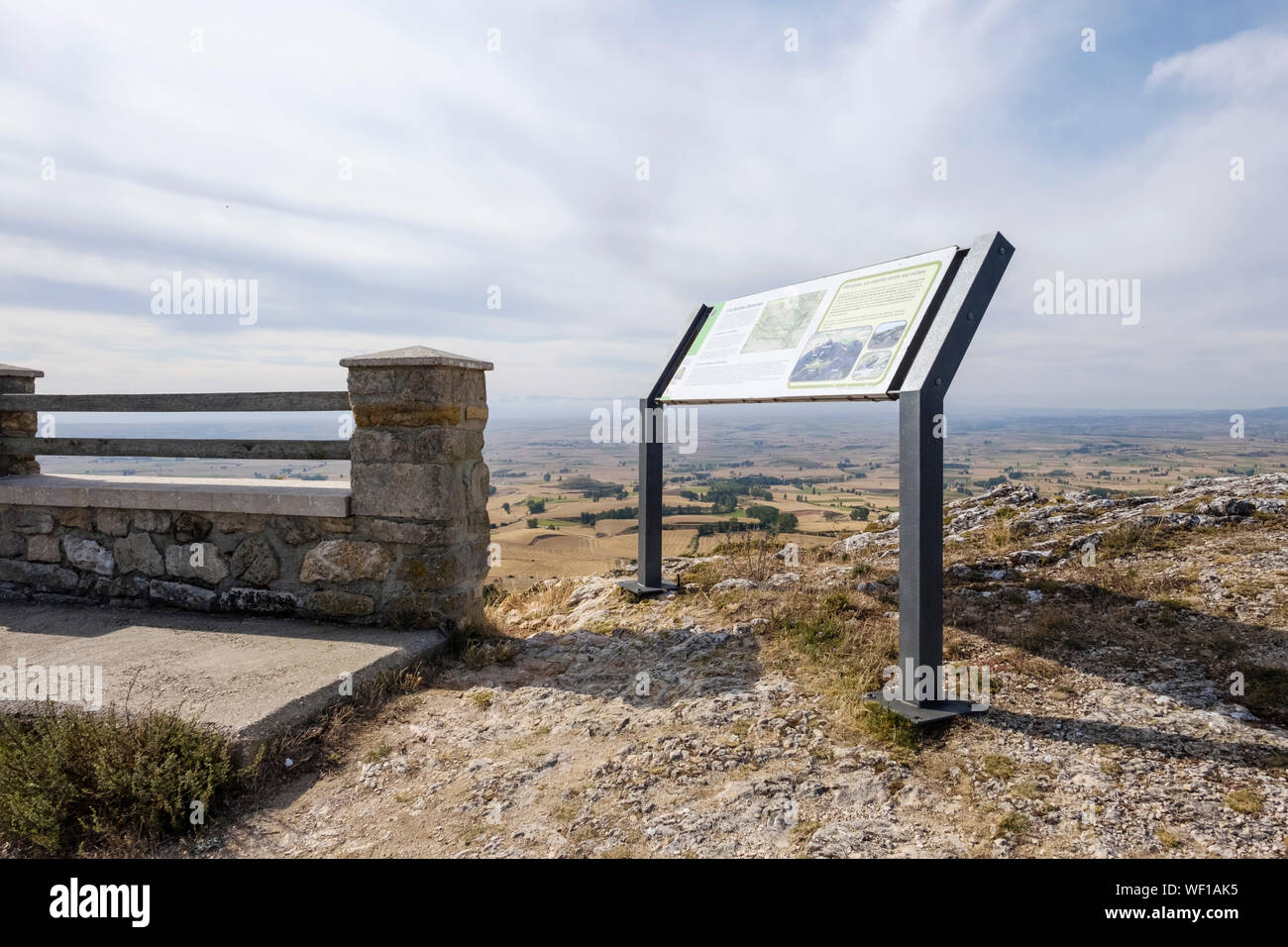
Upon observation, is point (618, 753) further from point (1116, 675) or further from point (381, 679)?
point (1116, 675)

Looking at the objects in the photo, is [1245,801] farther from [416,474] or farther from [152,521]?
[152,521]

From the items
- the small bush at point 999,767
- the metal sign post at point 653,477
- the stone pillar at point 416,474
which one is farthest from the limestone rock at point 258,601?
the small bush at point 999,767

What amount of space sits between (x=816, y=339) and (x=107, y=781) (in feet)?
14.9

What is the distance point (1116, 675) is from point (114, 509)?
23.5 feet

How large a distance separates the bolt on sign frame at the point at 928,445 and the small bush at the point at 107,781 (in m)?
3.39

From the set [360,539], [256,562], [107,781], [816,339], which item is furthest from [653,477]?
[107,781]

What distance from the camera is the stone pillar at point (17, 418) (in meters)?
5.97

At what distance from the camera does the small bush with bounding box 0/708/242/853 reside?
285cm

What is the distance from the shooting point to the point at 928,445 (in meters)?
3.61

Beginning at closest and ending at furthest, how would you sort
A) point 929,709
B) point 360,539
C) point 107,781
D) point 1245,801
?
point 1245,801 → point 107,781 → point 929,709 → point 360,539

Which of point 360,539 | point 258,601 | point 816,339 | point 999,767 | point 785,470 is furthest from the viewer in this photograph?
point 785,470

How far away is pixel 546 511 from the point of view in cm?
2059

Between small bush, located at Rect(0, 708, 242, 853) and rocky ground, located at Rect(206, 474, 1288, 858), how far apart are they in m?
0.21

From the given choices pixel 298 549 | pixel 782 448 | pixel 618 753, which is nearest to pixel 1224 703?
pixel 618 753
